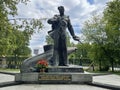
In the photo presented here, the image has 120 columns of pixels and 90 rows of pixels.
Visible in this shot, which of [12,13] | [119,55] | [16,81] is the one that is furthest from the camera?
[119,55]

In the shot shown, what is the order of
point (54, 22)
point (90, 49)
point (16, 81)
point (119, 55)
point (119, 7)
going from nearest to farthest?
point (16, 81) < point (54, 22) < point (119, 7) < point (119, 55) < point (90, 49)

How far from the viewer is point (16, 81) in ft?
44.1

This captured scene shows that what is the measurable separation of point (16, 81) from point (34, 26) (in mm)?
3957

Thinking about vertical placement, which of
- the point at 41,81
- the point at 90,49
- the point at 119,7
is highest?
the point at 119,7

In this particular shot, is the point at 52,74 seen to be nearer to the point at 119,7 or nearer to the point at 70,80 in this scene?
the point at 70,80

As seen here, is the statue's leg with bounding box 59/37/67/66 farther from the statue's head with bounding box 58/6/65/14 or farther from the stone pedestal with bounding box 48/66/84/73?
the statue's head with bounding box 58/6/65/14

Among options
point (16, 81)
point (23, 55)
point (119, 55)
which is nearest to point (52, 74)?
point (16, 81)

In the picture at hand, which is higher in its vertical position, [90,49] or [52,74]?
[90,49]

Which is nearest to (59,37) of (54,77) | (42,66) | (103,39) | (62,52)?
(62,52)

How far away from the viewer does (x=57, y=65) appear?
15102 millimetres

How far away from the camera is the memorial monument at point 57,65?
1360cm

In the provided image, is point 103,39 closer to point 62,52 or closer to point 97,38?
point 97,38

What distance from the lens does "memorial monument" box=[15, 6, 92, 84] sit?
13602 mm

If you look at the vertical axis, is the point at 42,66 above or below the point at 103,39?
below
